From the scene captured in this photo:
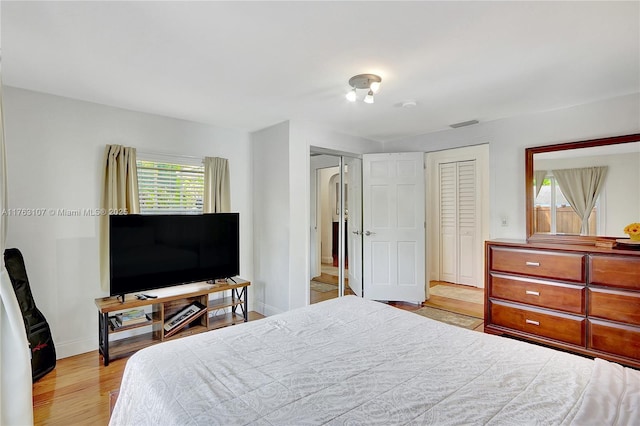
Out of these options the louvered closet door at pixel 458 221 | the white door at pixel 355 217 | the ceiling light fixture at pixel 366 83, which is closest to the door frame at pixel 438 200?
the louvered closet door at pixel 458 221

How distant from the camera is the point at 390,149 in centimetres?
482

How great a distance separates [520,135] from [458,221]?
240 centimetres

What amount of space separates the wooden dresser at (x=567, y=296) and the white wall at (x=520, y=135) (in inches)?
21.1

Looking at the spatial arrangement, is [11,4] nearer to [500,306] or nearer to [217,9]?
[217,9]

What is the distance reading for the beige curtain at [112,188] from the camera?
3051mm

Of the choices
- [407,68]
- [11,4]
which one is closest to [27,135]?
[11,4]

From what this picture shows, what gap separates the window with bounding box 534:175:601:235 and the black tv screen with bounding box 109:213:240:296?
3194 mm

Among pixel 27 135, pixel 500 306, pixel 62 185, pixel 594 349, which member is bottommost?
pixel 594 349

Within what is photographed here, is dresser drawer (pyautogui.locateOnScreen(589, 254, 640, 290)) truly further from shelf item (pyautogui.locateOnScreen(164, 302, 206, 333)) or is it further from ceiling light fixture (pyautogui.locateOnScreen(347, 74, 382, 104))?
shelf item (pyautogui.locateOnScreen(164, 302, 206, 333))

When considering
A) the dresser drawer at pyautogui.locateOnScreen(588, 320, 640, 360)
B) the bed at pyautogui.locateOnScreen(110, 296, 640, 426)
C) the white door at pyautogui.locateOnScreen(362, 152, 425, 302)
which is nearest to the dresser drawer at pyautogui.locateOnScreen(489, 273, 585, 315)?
the dresser drawer at pyautogui.locateOnScreen(588, 320, 640, 360)

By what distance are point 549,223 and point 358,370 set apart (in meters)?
2.92

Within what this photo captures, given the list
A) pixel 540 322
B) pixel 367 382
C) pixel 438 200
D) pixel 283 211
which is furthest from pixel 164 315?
pixel 438 200

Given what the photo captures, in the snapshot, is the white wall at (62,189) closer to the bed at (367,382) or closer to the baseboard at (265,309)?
the baseboard at (265,309)

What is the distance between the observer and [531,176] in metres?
3.39
